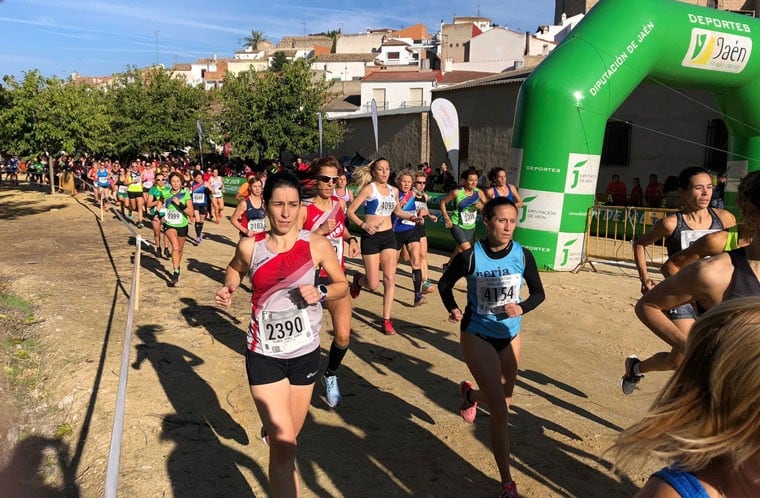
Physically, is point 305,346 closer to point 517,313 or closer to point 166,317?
point 517,313

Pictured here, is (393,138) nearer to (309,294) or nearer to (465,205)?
(465,205)

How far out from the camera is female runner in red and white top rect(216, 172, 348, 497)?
10.2 ft

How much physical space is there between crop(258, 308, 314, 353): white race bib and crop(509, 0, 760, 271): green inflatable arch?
781 centimetres

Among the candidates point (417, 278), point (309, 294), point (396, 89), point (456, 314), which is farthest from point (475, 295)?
point (396, 89)

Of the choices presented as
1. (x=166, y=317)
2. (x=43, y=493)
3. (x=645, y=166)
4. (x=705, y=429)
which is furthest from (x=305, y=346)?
(x=645, y=166)

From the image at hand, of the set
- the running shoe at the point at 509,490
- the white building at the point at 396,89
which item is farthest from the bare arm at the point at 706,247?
the white building at the point at 396,89

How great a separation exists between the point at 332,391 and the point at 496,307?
5.91ft

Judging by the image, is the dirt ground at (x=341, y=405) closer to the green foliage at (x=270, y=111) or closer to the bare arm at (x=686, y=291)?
the bare arm at (x=686, y=291)

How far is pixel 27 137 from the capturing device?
83.2ft

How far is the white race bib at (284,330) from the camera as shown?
10.5 ft

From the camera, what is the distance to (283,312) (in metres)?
3.25

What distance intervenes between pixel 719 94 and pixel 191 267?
35.1 feet

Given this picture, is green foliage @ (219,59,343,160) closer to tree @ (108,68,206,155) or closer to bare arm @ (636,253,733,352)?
tree @ (108,68,206,155)

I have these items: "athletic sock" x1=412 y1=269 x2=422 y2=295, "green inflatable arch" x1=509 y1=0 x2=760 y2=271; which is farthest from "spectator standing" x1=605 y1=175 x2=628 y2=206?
"athletic sock" x1=412 y1=269 x2=422 y2=295
